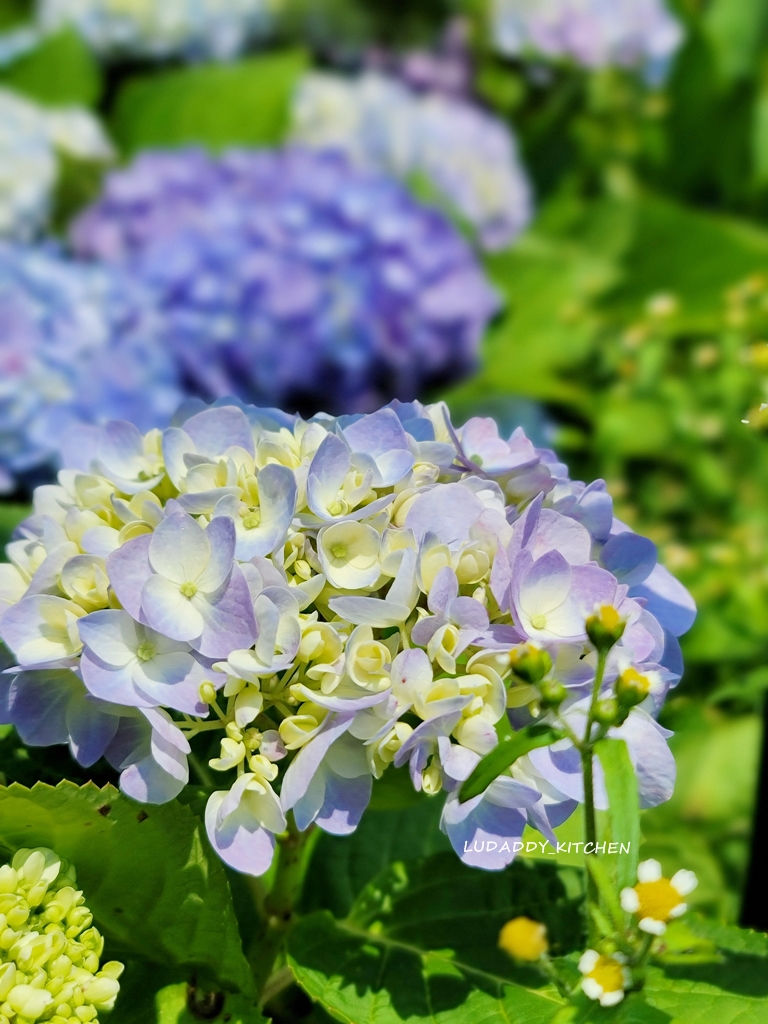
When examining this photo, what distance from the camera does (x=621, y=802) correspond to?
416 mm

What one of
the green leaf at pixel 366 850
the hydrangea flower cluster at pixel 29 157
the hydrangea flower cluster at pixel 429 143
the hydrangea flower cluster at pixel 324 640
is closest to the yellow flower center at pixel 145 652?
the hydrangea flower cluster at pixel 324 640

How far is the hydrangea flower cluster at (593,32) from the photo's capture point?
1.80m

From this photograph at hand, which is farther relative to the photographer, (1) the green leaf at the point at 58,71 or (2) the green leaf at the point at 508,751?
(1) the green leaf at the point at 58,71

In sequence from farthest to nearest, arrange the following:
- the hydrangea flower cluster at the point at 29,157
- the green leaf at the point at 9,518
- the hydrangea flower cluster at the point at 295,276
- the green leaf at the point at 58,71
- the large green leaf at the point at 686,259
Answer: the green leaf at the point at 58,71 < the large green leaf at the point at 686,259 < the hydrangea flower cluster at the point at 29,157 < the hydrangea flower cluster at the point at 295,276 < the green leaf at the point at 9,518

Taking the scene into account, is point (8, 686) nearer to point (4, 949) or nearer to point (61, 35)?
point (4, 949)

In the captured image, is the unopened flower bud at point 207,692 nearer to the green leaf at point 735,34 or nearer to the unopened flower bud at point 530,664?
the unopened flower bud at point 530,664

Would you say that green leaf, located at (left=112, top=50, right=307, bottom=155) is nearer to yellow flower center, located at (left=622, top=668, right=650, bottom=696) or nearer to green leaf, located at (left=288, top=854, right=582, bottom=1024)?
green leaf, located at (left=288, top=854, right=582, bottom=1024)

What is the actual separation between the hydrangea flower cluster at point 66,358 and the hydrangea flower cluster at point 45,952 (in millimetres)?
643

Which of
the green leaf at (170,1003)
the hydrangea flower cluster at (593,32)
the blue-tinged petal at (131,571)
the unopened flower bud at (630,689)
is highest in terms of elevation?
the hydrangea flower cluster at (593,32)

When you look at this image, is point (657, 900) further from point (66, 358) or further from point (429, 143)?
point (429, 143)

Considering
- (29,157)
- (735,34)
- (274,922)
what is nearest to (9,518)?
(274,922)

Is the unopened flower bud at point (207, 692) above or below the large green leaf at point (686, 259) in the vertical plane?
above

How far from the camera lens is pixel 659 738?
0.46 m

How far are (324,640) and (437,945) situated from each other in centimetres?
21
